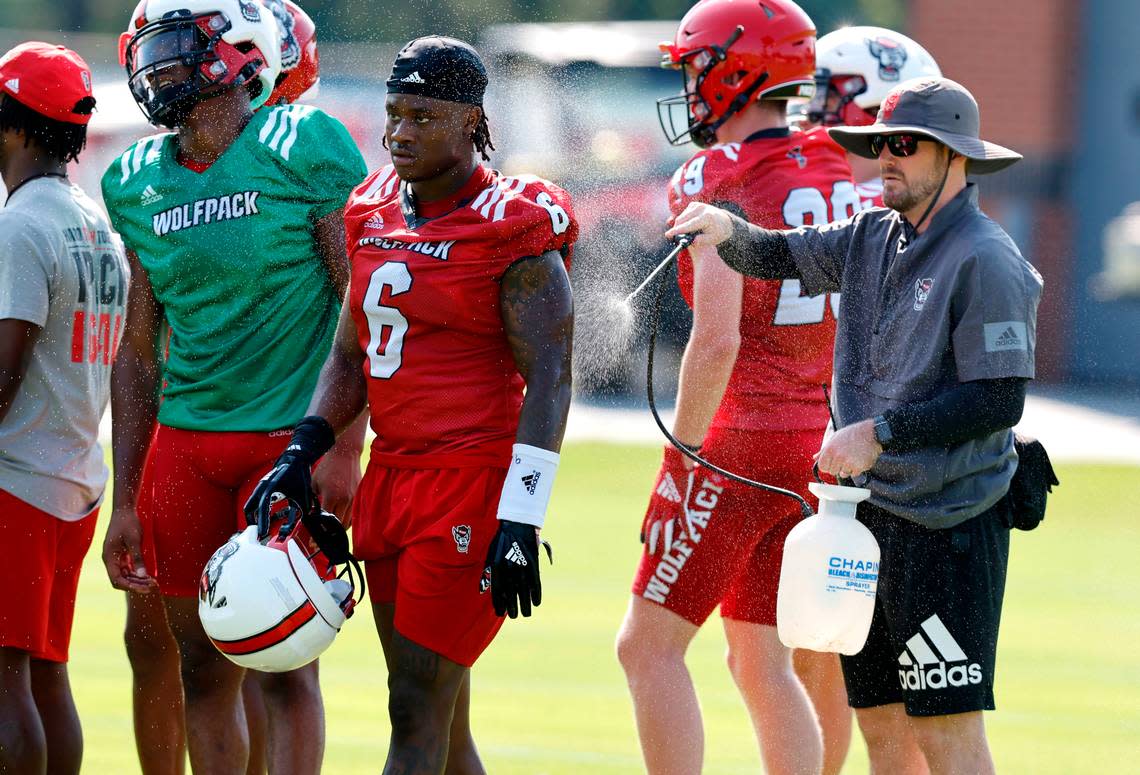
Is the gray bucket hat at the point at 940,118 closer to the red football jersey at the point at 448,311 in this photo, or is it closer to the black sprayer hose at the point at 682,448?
the black sprayer hose at the point at 682,448

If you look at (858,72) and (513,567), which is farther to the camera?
(858,72)

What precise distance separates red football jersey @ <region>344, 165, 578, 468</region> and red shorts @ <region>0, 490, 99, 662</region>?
1128 millimetres

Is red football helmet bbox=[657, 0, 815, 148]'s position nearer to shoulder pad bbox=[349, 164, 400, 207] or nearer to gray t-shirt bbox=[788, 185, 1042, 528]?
gray t-shirt bbox=[788, 185, 1042, 528]

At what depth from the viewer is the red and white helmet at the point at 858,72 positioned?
21.1 ft

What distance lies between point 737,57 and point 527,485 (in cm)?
190

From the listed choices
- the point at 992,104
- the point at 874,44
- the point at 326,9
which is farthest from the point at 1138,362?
the point at 874,44

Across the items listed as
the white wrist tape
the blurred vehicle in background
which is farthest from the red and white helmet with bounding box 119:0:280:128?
the blurred vehicle in background

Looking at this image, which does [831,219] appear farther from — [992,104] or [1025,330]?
[992,104]

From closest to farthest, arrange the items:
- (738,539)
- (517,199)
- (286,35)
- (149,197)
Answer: (517,199), (149,197), (738,539), (286,35)

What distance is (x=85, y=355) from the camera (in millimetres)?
5332

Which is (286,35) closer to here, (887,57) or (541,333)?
(541,333)

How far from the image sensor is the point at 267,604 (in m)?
4.47

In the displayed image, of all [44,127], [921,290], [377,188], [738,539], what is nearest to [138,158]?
[44,127]

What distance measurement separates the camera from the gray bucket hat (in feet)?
15.1
